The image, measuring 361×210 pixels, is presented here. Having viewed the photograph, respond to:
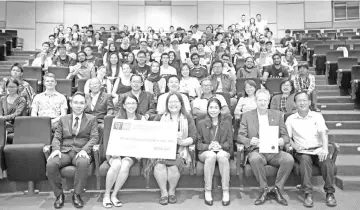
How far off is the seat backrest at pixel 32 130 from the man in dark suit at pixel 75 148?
8.1 inches

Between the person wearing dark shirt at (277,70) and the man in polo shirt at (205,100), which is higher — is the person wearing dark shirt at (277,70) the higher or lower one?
the higher one

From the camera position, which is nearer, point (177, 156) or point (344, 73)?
point (177, 156)

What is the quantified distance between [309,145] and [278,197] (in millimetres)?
570

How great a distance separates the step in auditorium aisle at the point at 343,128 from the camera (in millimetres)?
3219

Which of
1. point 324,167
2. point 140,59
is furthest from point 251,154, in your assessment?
point 140,59

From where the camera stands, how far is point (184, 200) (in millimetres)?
2887

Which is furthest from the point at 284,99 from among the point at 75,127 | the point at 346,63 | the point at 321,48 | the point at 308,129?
the point at 321,48

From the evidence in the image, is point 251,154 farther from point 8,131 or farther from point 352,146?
point 8,131

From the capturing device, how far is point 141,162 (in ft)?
9.77

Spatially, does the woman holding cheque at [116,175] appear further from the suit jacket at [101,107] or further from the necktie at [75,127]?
the suit jacket at [101,107]

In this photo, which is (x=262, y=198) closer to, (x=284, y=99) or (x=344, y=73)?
(x=284, y=99)

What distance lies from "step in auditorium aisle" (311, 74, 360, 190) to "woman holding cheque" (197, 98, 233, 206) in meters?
1.24

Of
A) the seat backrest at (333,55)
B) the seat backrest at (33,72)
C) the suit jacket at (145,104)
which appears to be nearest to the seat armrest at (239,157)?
the suit jacket at (145,104)

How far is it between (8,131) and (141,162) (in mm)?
1574
